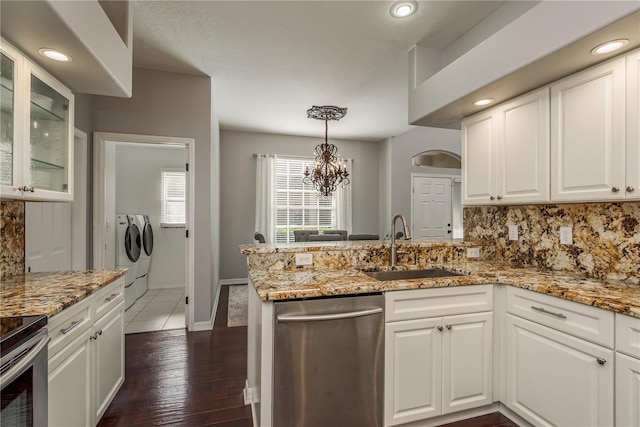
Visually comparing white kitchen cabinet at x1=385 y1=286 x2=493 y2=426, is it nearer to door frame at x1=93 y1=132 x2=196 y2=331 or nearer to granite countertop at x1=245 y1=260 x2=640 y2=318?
granite countertop at x1=245 y1=260 x2=640 y2=318

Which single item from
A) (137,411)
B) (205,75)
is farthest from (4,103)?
(205,75)

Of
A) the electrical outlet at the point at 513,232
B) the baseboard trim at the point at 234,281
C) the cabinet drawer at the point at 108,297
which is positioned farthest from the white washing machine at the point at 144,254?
the electrical outlet at the point at 513,232

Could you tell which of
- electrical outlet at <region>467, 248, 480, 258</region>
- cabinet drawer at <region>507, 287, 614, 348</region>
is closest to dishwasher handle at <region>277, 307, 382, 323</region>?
cabinet drawer at <region>507, 287, 614, 348</region>

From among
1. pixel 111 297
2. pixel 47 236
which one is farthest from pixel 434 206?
pixel 47 236

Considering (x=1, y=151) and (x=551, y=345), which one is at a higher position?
(x=1, y=151)

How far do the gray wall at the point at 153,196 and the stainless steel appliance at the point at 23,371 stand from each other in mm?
4384

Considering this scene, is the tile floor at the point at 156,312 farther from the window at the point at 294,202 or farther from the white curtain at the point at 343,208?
the white curtain at the point at 343,208

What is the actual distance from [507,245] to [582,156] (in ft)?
3.27

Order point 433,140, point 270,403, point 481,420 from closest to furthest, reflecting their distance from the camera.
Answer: point 270,403
point 481,420
point 433,140

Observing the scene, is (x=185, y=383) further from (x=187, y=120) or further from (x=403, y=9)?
(x=403, y=9)

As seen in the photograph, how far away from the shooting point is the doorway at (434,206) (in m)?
6.50

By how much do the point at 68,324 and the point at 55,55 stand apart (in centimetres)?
143

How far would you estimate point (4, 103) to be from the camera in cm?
149

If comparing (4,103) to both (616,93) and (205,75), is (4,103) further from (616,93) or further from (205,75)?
(616,93)
